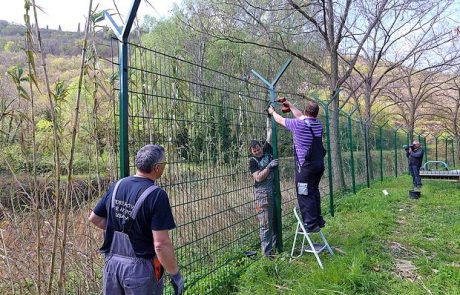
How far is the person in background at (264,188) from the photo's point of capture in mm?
4863

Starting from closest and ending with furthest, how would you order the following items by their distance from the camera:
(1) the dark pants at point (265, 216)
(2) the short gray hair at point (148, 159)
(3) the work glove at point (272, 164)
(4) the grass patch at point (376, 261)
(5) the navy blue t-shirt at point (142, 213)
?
(5) the navy blue t-shirt at point (142, 213) < (2) the short gray hair at point (148, 159) < (4) the grass patch at point (376, 261) < (3) the work glove at point (272, 164) < (1) the dark pants at point (265, 216)

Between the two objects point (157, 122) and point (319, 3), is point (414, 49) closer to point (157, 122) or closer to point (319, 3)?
point (319, 3)

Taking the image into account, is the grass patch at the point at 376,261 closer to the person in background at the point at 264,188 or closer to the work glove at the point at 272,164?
the person in background at the point at 264,188

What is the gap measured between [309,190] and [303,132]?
72 cm

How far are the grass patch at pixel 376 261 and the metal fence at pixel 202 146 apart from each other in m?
0.50

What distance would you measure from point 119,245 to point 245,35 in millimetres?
11725

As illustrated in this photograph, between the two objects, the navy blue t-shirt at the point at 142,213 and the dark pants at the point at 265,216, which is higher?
the navy blue t-shirt at the point at 142,213

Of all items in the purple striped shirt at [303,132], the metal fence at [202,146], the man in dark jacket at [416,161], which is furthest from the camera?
the man in dark jacket at [416,161]

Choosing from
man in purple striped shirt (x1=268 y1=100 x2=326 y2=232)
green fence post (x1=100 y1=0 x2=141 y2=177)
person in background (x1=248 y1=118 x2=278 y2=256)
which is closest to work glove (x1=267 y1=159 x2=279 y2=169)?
person in background (x1=248 y1=118 x2=278 y2=256)

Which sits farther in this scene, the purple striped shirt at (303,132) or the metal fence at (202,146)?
the purple striped shirt at (303,132)

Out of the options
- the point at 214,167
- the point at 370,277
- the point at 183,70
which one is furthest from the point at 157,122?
the point at 370,277

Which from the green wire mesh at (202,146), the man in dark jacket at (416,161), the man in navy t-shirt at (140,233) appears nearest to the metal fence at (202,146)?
the green wire mesh at (202,146)

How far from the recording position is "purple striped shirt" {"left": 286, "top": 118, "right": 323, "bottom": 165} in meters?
4.58

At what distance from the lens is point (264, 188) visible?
16.6 feet
